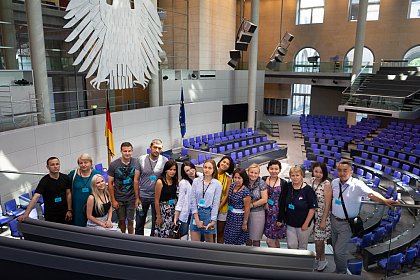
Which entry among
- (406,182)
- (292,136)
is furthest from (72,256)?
(292,136)

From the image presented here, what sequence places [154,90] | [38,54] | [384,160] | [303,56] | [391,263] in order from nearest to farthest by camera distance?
[391,263] → [38,54] → [384,160] → [154,90] → [303,56]

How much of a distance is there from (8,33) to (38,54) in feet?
15.9

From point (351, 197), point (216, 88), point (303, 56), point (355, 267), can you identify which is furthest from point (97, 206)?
point (303, 56)

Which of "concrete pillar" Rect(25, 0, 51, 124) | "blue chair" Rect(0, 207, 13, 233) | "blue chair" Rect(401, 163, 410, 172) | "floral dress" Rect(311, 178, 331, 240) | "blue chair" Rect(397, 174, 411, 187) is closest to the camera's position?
"floral dress" Rect(311, 178, 331, 240)

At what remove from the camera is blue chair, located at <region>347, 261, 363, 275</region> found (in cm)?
397

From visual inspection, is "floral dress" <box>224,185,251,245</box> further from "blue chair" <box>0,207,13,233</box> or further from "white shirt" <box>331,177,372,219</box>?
"blue chair" <box>0,207,13,233</box>

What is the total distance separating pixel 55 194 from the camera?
13.3 ft

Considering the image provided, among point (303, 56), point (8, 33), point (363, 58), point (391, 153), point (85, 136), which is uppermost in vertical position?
point (303, 56)

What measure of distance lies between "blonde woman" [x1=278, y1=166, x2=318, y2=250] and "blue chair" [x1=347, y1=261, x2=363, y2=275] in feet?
1.77

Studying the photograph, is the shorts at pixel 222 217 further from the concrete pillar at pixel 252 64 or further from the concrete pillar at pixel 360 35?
the concrete pillar at pixel 360 35

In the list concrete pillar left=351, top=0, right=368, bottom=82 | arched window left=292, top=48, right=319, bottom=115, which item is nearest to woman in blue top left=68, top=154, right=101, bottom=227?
concrete pillar left=351, top=0, right=368, bottom=82

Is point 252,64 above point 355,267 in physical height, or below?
above

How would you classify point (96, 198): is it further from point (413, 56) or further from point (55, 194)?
point (413, 56)

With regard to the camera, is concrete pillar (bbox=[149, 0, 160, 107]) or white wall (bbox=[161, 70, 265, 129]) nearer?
concrete pillar (bbox=[149, 0, 160, 107])
